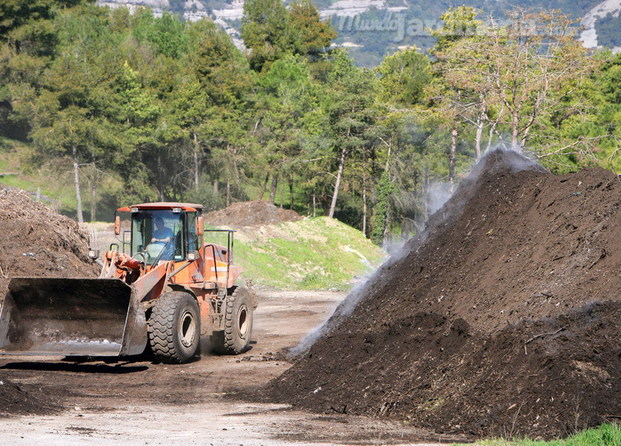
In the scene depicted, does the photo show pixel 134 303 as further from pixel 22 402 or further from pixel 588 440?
pixel 588 440

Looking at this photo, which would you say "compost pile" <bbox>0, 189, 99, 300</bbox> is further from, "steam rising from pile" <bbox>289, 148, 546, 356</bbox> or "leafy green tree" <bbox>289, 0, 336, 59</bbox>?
"leafy green tree" <bbox>289, 0, 336, 59</bbox>

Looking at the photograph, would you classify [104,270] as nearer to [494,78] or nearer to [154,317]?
[154,317]

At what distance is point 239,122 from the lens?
64438mm

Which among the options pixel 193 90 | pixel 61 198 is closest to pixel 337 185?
pixel 193 90

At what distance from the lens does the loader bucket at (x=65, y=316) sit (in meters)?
14.1

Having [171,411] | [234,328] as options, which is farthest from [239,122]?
[171,411]

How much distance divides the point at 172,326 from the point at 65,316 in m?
1.76

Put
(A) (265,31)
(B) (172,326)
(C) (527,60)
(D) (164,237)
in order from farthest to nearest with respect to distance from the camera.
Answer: (A) (265,31), (C) (527,60), (D) (164,237), (B) (172,326)

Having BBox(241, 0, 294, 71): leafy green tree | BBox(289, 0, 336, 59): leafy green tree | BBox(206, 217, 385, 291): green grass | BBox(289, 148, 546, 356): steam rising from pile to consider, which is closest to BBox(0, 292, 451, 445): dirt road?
BBox(289, 148, 546, 356): steam rising from pile

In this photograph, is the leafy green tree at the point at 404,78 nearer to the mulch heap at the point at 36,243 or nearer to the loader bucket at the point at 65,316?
the mulch heap at the point at 36,243

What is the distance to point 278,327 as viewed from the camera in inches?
866

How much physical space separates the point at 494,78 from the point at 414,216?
64.7 ft

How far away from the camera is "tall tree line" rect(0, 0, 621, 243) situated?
50.7 metres

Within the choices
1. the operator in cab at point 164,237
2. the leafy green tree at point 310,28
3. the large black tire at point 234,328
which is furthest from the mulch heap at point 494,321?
the leafy green tree at point 310,28
